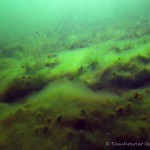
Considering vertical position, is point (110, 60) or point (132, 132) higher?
point (110, 60)

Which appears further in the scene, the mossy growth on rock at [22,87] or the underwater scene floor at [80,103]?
the mossy growth on rock at [22,87]

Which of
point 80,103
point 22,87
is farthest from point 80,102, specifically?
point 22,87

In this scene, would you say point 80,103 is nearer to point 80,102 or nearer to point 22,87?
point 80,102

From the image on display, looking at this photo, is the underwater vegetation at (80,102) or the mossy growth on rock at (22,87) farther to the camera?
the mossy growth on rock at (22,87)

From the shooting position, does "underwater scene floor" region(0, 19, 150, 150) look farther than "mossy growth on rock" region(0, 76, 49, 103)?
No

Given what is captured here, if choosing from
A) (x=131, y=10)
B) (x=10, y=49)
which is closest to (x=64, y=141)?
(x=10, y=49)

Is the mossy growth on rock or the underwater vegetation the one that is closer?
the underwater vegetation

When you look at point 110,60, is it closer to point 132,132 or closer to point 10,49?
point 132,132

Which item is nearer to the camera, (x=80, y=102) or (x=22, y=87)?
(x=80, y=102)
